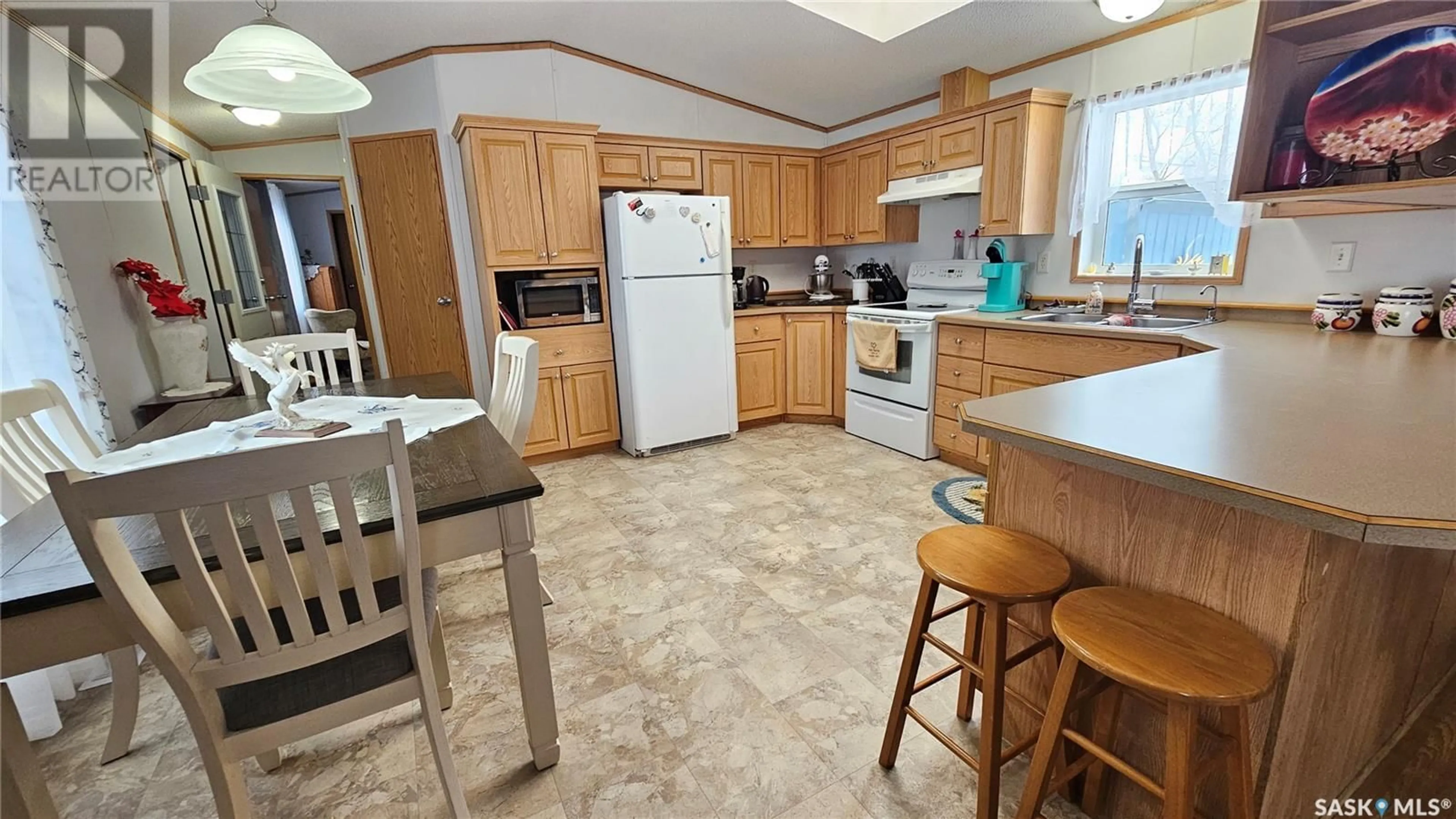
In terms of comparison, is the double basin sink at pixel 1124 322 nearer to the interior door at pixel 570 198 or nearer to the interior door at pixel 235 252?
the interior door at pixel 570 198

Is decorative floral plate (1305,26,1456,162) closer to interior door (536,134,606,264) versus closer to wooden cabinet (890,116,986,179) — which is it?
wooden cabinet (890,116,986,179)

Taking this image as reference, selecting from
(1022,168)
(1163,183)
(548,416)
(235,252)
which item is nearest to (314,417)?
(548,416)

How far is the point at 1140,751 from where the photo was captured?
1.15m

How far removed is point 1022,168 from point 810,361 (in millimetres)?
1809

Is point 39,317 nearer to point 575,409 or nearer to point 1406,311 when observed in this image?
point 575,409

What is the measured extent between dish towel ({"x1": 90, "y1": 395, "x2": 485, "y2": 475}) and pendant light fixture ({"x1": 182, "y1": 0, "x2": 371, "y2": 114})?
94 cm

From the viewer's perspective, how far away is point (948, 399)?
3.31 meters

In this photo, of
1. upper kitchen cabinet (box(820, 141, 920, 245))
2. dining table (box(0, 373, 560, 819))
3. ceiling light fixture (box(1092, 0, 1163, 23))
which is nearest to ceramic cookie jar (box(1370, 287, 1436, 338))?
ceiling light fixture (box(1092, 0, 1163, 23))

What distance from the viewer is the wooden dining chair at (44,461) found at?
55.1 inches

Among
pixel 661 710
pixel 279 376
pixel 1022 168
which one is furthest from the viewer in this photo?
pixel 1022 168

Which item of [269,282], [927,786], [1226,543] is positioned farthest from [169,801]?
[269,282]

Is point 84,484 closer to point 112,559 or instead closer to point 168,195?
point 112,559

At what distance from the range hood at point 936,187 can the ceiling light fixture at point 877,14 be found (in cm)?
80

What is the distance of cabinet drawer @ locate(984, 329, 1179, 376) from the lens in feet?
7.80
